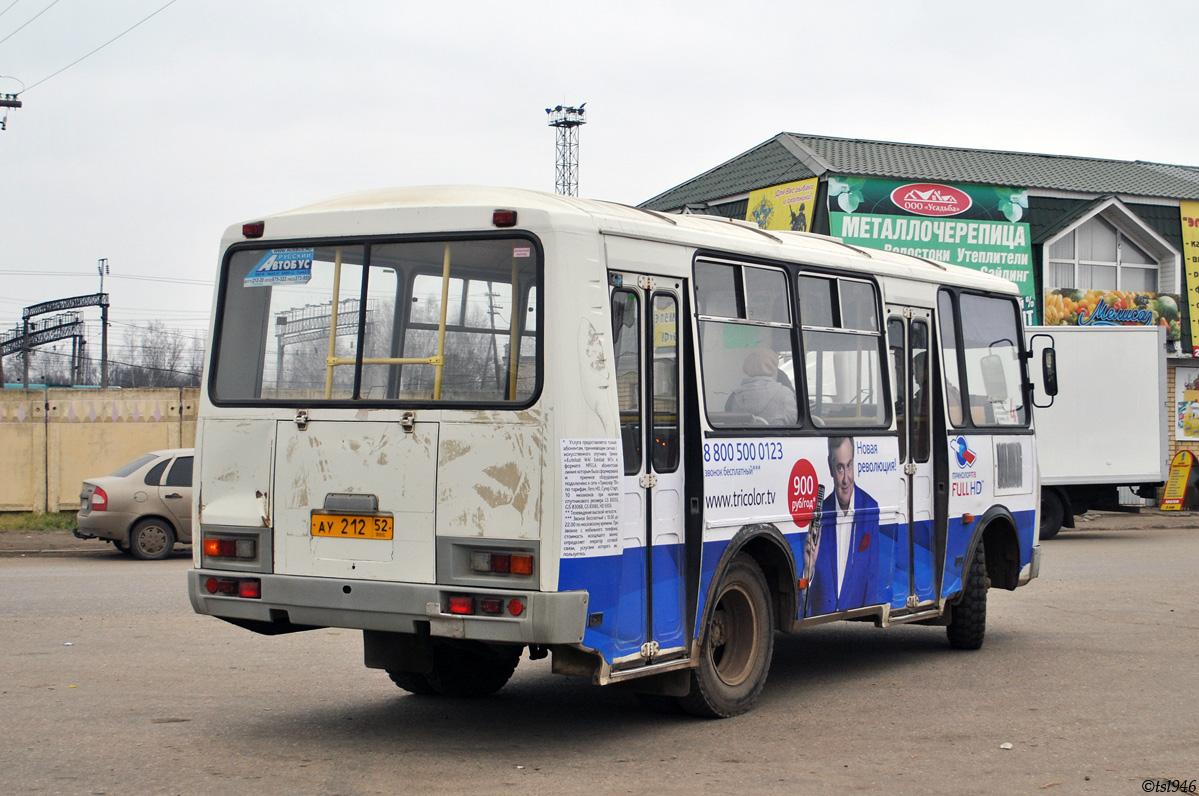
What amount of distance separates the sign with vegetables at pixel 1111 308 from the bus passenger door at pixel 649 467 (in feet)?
86.7

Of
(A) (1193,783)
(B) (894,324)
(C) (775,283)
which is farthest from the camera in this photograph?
(B) (894,324)

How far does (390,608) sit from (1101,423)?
18.3m

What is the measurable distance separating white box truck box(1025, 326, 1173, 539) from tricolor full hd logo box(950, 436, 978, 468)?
40.1 ft

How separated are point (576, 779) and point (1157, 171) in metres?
35.0

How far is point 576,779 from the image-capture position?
21.2 feet

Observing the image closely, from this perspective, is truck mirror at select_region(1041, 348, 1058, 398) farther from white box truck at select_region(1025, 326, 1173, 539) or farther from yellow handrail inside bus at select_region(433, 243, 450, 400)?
white box truck at select_region(1025, 326, 1173, 539)

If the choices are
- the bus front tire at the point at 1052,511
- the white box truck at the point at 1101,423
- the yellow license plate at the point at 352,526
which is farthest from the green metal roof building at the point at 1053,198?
the yellow license plate at the point at 352,526

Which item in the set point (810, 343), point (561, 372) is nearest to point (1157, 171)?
point (810, 343)

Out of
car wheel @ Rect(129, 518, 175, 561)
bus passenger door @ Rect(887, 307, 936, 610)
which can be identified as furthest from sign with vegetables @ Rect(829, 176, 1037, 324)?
bus passenger door @ Rect(887, 307, 936, 610)

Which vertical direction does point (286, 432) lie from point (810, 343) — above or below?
below

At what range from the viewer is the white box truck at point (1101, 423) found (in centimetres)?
2223

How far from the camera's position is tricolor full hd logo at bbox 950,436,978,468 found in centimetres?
1038

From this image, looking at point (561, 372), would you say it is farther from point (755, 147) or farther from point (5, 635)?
point (755, 147)

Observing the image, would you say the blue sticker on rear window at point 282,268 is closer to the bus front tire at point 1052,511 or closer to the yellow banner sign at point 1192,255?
the bus front tire at point 1052,511
